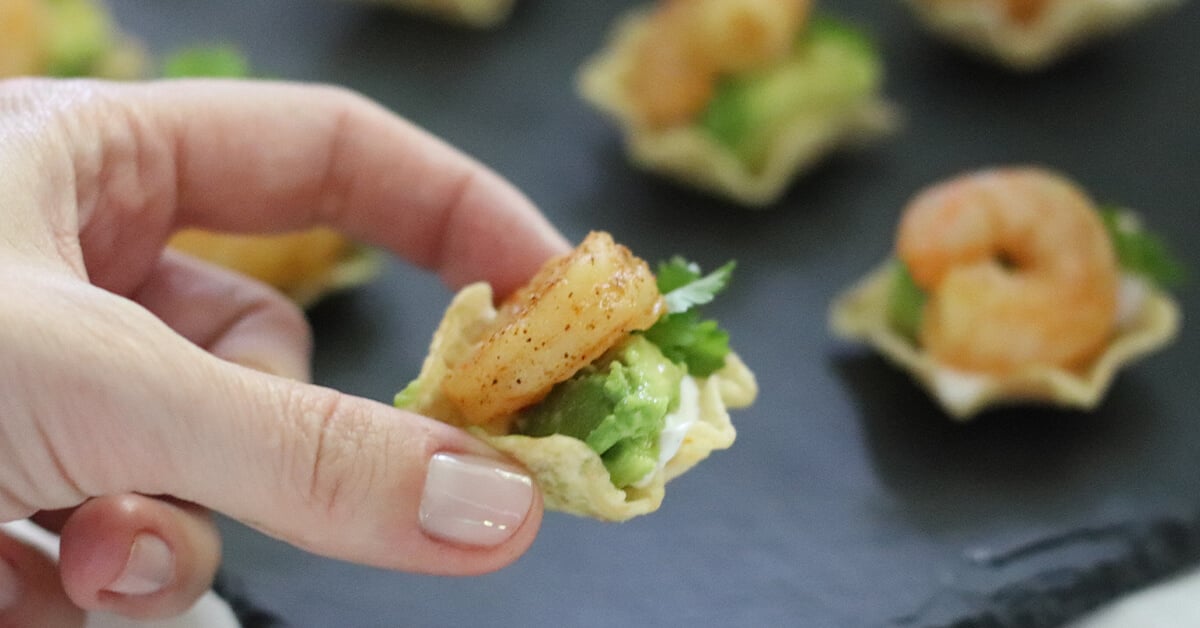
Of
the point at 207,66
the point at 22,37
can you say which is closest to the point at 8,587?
the point at 207,66

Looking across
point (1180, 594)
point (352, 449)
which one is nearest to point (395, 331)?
point (352, 449)

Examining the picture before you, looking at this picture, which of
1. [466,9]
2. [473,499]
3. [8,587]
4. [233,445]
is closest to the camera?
[233,445]

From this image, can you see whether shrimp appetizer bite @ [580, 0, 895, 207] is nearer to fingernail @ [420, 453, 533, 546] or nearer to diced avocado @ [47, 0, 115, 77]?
diced avocado @ [47, 0, 115, 77]

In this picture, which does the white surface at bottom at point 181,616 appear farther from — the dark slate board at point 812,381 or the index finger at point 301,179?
the index finger at point 301,179

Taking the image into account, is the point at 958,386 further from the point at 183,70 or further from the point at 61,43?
the point at 61,43

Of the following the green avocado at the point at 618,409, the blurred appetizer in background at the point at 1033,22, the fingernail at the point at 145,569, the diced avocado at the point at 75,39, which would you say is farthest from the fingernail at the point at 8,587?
the blurred appetizer in background at the point at 1033,22

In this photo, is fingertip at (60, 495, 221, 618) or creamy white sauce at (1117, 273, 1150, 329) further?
creamy white sauce at (1117, 273, 1150, 329)

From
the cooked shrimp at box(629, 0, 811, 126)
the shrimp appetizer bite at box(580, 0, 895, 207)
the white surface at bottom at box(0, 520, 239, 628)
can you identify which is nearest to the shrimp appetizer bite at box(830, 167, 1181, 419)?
the shrimp appetizer bite at box(580, 0, 895, 207)
